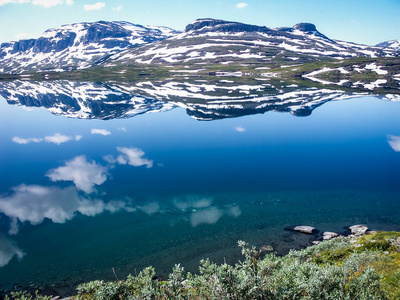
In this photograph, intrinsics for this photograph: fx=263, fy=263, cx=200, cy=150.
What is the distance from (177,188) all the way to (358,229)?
694 inches

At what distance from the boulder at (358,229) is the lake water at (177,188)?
1043mm

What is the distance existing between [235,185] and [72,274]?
1801cm

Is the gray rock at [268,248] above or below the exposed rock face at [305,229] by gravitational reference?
below

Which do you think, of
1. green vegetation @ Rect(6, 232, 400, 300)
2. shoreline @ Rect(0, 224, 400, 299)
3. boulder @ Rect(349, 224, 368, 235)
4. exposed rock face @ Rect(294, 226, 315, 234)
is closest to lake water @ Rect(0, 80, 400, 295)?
shoreline @ Rect(0, 224, 400, 299)

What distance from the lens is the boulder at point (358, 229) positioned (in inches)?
841

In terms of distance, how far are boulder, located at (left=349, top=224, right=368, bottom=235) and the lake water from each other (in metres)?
1.04

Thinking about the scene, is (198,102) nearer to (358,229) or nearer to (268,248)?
(358,229)

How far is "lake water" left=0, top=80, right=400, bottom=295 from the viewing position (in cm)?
2019

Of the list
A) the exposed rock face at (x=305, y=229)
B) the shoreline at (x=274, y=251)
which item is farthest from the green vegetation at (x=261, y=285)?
the exposed rock face at (x=305, y=229)

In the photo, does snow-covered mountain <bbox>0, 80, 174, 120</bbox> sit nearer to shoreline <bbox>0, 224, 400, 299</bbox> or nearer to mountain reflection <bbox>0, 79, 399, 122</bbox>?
mountain reflection <bbox>0, 79, 399, 122</bbox>

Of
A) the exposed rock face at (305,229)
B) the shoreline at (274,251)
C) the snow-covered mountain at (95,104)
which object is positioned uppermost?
the snow-covered mountain at (95,104)

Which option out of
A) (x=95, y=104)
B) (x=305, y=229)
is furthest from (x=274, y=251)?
(x=95, y=104)

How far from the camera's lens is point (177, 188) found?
29.5 m

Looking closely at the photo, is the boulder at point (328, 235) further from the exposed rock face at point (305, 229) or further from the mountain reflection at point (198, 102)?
the mountain reflection at point (198, 102)
